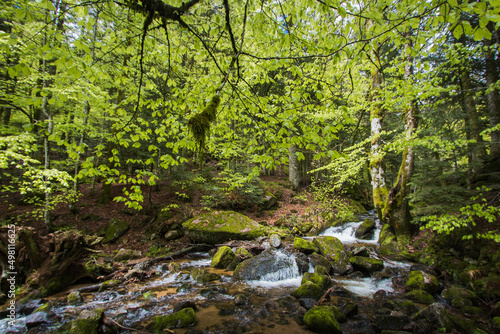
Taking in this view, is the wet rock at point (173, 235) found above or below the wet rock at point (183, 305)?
above

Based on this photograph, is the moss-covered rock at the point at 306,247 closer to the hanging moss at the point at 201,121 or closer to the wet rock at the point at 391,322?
the wet rock at the point at 391,322

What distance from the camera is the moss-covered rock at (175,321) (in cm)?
410

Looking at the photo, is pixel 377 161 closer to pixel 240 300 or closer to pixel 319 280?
pixel 319 280

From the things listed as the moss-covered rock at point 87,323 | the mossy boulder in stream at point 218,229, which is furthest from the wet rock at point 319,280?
the moss-covered rock at point 87,323

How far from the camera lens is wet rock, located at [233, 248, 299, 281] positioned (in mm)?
6711

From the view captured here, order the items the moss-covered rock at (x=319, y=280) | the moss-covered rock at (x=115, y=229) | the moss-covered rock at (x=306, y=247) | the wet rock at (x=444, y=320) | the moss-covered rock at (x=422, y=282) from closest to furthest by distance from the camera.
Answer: the wet rock at (x=444, y=320) < the moss-covered rock at (x=422, y=282) < the moss-covered rock at (x=319, y=280) < the moss-covered rock at (x=306, y=247) < the moss-covered rock at (x=115, y=229)

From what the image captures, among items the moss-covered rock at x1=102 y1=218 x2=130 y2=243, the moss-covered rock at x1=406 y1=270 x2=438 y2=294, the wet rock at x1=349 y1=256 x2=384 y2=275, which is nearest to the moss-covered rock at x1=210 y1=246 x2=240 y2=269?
the wet rock at x1=349 y1=256 x2=384 y2=275

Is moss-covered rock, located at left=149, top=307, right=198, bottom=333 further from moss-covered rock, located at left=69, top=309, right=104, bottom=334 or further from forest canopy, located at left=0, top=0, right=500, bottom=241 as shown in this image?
forest canopy, located at left=0, top=0, right=500, bottom=241

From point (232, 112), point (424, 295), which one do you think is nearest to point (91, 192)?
point (232, 112)

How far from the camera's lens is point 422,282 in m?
5.45

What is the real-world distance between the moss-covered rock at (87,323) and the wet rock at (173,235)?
5.87 meters

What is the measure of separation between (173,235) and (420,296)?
9.28 m

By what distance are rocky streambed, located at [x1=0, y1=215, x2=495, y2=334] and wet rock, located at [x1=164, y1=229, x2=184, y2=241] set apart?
2122 mm

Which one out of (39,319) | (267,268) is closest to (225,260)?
(267,268)
